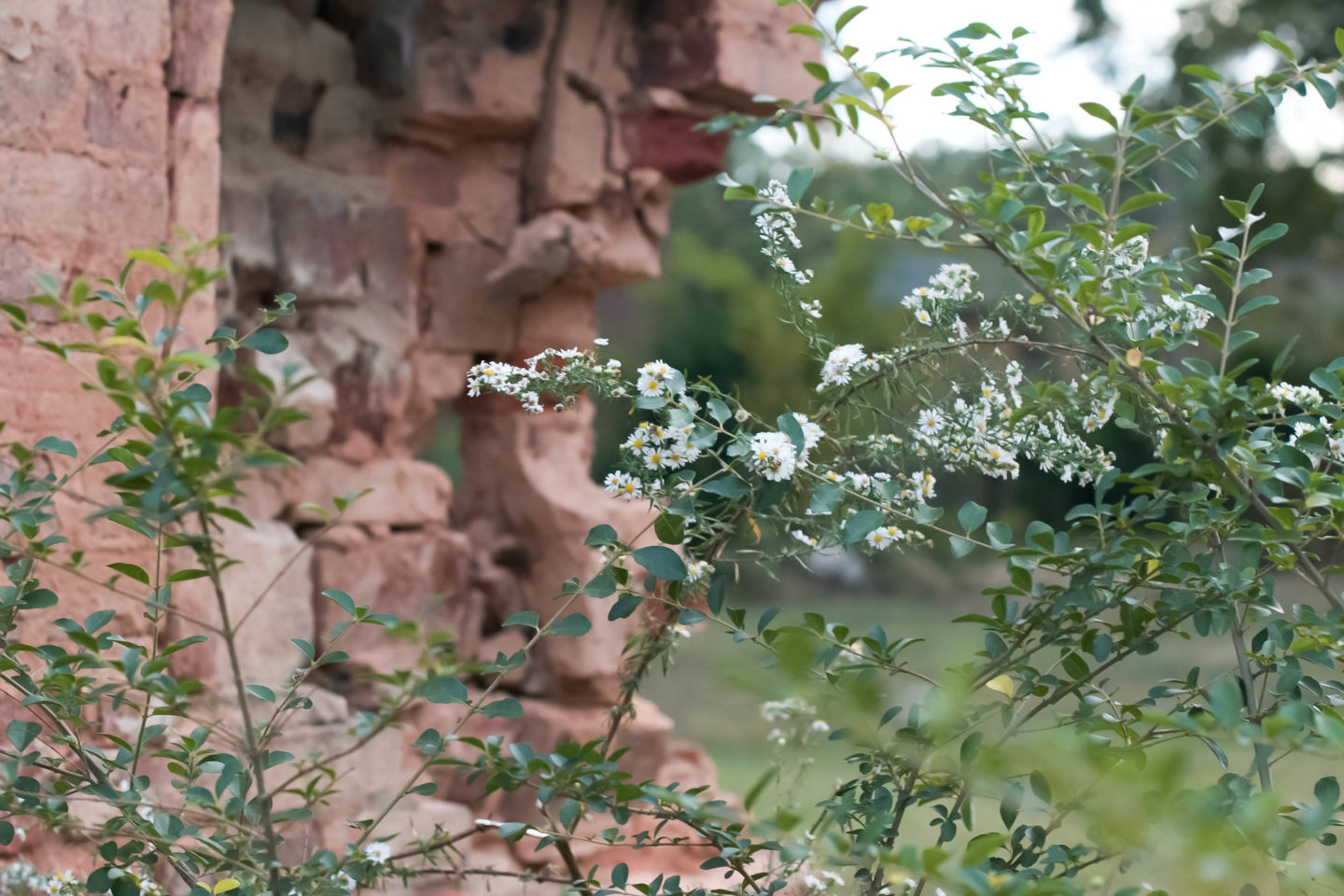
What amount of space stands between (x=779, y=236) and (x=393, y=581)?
88.8 inches

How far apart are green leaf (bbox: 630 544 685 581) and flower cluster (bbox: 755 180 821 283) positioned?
443mm

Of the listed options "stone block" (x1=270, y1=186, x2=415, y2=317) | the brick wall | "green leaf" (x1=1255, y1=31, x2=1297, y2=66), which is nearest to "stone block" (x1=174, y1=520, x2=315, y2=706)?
the brick wall

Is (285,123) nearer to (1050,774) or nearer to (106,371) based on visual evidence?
(106,371)

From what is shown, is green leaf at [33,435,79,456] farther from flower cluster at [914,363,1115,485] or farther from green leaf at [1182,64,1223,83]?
green leaf at [1182,64,1223,83]

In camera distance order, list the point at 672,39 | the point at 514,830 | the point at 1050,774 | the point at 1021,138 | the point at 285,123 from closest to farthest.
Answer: the point at 1050,774 → the point at 514,830 → the point at 1021,138 → the point at 285,123 → the point at 672,39

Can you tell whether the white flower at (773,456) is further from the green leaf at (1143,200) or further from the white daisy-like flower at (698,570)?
the green leaf at (1143,200)

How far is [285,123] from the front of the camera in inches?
137

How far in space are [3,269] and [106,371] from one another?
1.48 m

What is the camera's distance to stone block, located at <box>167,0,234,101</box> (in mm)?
2451

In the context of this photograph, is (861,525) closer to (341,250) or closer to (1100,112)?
(1100,112)

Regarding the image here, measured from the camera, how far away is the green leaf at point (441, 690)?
1.07 metres

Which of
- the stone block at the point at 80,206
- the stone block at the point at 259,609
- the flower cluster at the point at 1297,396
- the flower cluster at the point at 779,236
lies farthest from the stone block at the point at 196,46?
the flower cluster at the point at 1297,396

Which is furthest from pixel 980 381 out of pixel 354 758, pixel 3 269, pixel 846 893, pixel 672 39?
pixel 672 39

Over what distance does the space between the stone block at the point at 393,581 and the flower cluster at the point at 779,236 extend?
194 centimetres
